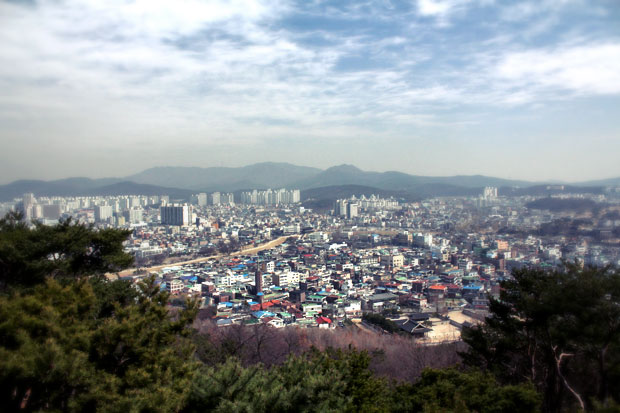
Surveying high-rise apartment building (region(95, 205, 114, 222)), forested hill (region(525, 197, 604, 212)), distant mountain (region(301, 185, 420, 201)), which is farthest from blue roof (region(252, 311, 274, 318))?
distant mountain (region(301, 185, 420, 201))

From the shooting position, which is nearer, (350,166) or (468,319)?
(468,319)

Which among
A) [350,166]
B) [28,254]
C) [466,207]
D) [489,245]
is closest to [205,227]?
[489,245]

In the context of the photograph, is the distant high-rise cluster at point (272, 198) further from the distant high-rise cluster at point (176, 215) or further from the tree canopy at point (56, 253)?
the tree canopy at point (56, 253)

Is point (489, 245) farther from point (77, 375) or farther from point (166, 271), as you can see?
point (77, 375)

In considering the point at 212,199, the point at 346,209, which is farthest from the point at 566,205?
the point at 212,199

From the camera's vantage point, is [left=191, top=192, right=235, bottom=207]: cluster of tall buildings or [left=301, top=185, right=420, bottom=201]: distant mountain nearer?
[left=301, top=185, right=420, bottom=201]: distant mountain

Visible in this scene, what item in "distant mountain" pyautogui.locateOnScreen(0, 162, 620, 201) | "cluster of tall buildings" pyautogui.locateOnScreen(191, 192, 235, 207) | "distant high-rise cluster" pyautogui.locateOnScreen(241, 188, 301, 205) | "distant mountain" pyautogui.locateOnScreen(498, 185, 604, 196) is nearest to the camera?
"distant mountain" pyautogui.locateOnScreen(498, 185, 604, 196)

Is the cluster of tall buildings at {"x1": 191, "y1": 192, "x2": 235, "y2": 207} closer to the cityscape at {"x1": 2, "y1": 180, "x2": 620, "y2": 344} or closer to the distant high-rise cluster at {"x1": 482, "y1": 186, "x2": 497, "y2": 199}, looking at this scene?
the cityscape at {"x1": 2, "y1": 180, "x2": 620, "y2": 344}

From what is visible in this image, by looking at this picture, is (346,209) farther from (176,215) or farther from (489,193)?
(489,193)
